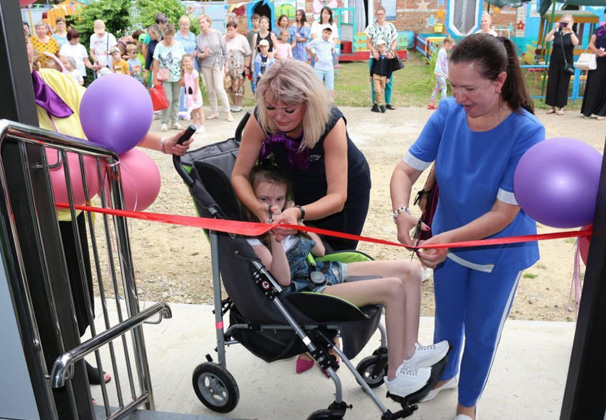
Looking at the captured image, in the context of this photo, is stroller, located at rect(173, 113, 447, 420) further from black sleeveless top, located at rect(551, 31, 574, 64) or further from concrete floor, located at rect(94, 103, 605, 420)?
black sleeveless top, located at rect(551, 31, 574, 64)

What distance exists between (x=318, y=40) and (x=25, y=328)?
10199mm

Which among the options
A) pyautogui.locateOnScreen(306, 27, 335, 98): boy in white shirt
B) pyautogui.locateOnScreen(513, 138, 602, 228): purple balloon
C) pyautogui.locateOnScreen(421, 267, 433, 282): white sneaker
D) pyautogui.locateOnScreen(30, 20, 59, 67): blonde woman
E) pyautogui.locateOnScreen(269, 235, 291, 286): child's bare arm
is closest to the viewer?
pyautogui.locateOnScreen(513, 138, 602, 228): purple balloon

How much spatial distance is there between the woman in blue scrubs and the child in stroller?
0.19 m

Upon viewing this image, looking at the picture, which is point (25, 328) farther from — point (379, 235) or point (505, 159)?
point (379, 235)

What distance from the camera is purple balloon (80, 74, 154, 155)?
2377 mm

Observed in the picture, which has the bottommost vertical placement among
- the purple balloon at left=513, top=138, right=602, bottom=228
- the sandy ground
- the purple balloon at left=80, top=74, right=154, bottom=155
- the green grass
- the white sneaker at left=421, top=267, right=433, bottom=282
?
the green grass

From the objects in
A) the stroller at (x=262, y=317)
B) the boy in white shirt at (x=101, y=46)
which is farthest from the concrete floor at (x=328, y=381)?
the boy in white shirt at (x=101, y=46)

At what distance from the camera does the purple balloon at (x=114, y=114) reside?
7.80 feet

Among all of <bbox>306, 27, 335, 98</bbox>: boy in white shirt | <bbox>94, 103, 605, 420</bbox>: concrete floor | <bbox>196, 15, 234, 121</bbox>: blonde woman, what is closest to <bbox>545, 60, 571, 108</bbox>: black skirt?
<bbox>306, 27, 335, 98</bbox>: boy in white shirt

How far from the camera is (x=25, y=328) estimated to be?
212 cm

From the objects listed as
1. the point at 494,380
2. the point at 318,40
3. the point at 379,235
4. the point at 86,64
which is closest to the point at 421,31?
the point at 318,40

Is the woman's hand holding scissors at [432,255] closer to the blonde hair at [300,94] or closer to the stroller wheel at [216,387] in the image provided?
the blonde hair at [300,94]

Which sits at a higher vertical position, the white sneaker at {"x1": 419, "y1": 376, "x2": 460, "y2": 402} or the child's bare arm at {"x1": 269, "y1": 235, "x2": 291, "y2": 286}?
the child's bare arm at {"x1": 269, "y1": 235, "x2": 291, "y2": 286}

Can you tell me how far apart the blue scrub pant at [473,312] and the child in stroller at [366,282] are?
151 millimetres
